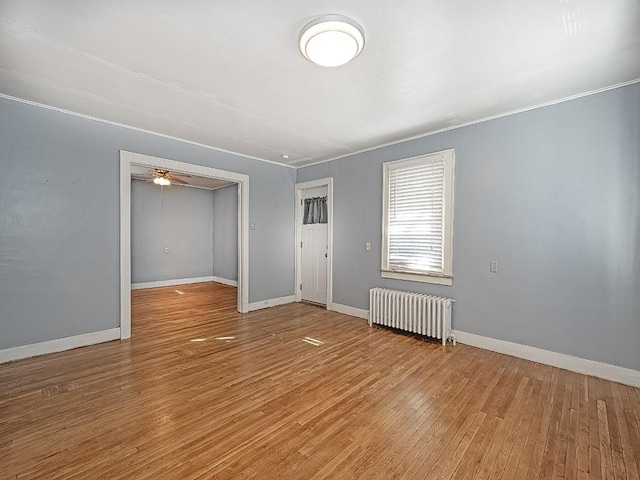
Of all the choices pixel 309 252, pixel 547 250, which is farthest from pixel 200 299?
pixel 547 250

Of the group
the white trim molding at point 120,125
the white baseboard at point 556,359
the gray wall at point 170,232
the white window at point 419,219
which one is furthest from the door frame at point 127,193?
the white baseboard at point 556,359

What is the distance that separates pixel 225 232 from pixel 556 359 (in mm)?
7716

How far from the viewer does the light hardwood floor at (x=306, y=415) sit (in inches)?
67.6

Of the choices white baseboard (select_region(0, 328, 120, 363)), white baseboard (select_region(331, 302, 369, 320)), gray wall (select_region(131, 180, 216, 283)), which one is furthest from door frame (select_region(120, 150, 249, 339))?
gray wall (select_region(131, 180, 216, 283))

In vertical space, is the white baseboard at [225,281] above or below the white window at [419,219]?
below

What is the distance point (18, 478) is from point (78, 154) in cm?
329

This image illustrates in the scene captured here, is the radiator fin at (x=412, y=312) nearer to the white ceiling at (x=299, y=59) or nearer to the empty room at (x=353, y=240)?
the empty room at (x=353, y=240)

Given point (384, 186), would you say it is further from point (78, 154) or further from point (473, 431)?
point (78, 154)

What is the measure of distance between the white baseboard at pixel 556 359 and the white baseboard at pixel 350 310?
145 cm

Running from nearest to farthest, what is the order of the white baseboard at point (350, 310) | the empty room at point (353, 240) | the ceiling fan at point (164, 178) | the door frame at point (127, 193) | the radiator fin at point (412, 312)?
the empty room at point (353, 240) < the radiator fin at point (412, 312) < the door frame at point (127, 193) < the white baseboard at point (350, 310) < the ceiling fan at point (164, 178)

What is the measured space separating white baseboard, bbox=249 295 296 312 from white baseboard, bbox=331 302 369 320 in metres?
1.03

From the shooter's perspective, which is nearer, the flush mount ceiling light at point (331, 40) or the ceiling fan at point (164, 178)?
the flush mount ceiling light at point (331, 40)

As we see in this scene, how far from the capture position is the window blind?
Result: 153 inches

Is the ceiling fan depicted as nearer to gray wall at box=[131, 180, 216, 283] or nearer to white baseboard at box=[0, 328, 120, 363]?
gray wall at box=[131, 180, 216, 283]
